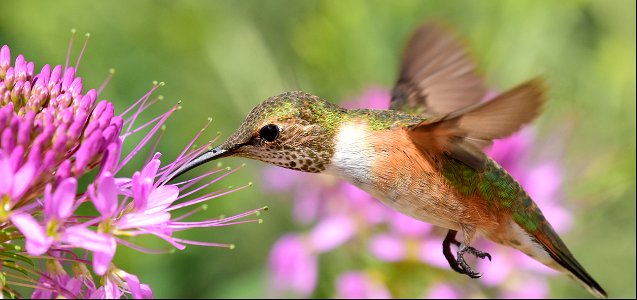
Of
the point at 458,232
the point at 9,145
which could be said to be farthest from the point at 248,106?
the point at 9,145

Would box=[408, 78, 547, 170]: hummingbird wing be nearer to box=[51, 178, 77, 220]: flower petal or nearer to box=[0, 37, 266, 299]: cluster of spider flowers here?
box=[0, 37, 266, 299]: cluster of spider flowers

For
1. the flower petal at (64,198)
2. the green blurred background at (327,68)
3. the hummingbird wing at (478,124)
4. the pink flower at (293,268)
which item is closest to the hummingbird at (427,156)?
the hummingbird wing at (478,124)

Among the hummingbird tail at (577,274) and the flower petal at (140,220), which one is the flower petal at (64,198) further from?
the hummingbird tail at (577,274)

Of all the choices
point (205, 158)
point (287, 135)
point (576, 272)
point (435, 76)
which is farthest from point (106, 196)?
point (576, 272)

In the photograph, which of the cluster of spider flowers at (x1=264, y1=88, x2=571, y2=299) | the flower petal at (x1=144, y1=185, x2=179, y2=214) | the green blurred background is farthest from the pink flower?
the flower petal at (x1=144, y1=185, x2=179, y2=214)

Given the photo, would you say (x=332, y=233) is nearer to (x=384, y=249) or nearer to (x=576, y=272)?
(x=384, y=249)

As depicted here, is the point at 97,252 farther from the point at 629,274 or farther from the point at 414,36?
the point at 629,274
